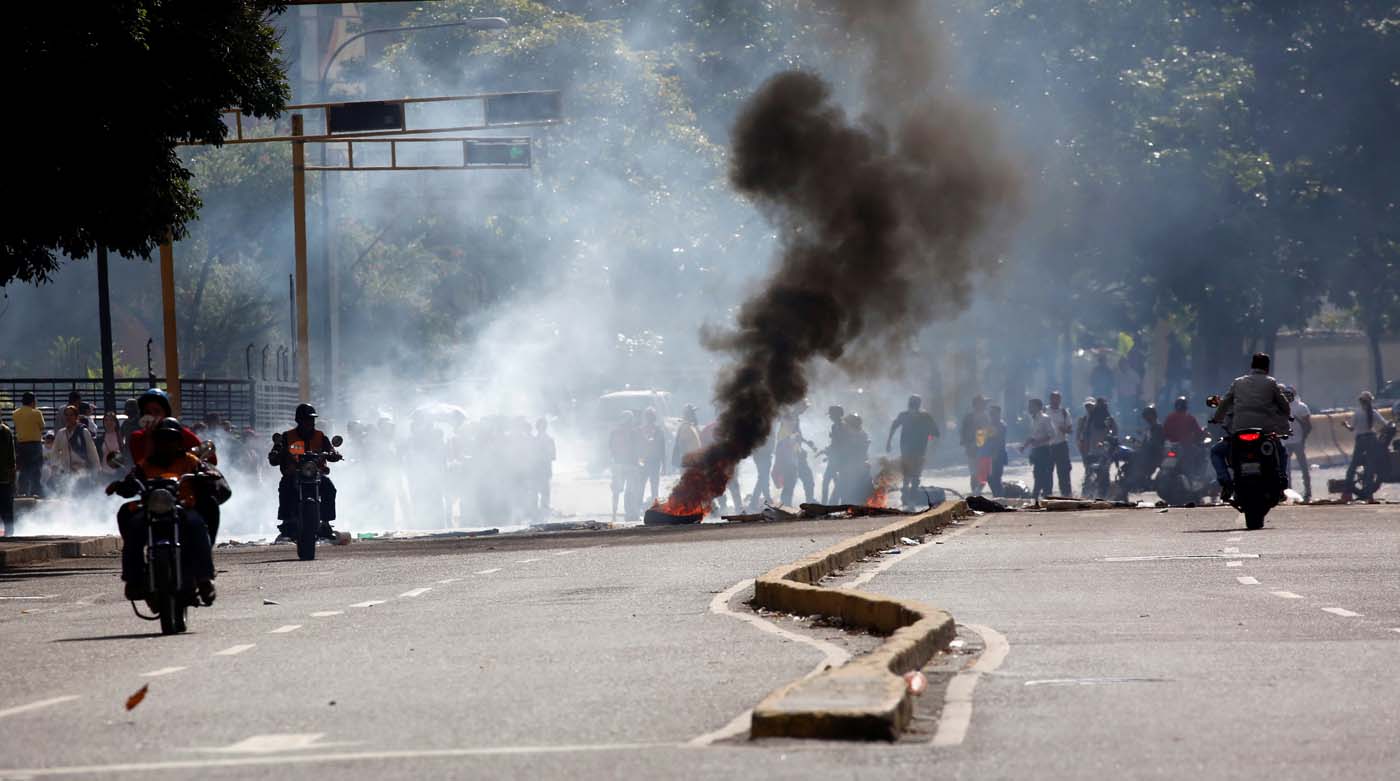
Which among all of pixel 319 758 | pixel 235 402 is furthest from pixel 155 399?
pixel 235 402

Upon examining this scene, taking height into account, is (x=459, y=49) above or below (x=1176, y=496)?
above

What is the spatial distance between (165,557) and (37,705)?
3.94 m

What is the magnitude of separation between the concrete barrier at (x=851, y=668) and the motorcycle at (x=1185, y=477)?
17.4m

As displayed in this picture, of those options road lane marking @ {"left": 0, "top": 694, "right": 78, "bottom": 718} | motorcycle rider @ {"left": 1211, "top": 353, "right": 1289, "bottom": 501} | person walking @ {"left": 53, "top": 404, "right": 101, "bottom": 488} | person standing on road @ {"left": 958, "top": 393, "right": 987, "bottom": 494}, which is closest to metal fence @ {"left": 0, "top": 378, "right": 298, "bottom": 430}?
person walking @ {"left": 53, "top": 404, "right": 101, "bottom": 488}

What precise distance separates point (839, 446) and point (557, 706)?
86.6ft

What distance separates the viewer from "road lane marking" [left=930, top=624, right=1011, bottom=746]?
752 centimetres

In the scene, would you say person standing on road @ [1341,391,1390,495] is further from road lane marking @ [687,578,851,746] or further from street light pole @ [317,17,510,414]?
road lane marking @ [687,578,851,746]

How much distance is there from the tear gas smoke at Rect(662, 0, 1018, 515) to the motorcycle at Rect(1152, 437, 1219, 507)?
17.8 ft

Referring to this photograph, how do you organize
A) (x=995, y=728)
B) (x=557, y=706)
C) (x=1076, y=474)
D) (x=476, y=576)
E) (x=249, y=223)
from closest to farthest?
(x=995, y=728) → (x=557, y=706) → (x=476, y=576) → (x=1076, y=474) → (x=249, y=223)

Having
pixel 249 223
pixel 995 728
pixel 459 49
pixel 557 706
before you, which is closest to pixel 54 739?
pixel 557 706

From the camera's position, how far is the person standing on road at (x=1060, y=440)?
112ft

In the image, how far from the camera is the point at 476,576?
59.9 feet

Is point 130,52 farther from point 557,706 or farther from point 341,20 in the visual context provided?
point 341,20

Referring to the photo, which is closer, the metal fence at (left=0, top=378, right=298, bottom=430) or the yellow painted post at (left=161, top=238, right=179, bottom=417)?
the yellow painted post at (left=161, top=238, right=179, bottom=417)
